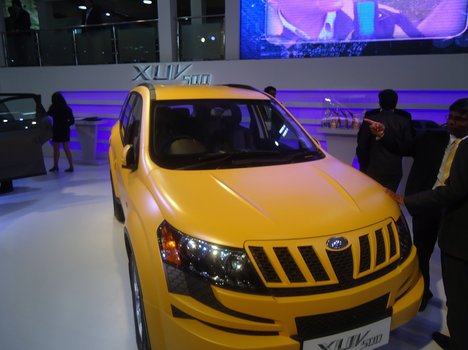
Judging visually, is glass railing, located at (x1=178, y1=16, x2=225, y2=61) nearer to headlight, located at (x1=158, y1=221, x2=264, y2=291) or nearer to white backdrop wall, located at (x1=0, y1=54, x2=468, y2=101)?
white backdrop wall, located at (x1=0, y1=54, x2=468, y2=101)

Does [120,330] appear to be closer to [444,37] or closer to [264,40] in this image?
[264,40]

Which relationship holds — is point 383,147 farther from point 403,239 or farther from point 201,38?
point 201,38

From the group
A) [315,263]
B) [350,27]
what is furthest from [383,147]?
[350,27]

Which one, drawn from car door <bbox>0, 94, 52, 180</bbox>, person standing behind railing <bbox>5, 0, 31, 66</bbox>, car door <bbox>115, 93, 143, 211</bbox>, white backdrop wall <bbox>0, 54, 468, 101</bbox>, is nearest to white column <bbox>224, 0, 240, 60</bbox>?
white backdrop wall <bbox>0, 54, 468, 101</bbox>

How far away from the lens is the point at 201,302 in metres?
1.33

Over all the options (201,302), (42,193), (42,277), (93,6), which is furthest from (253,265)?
(93,6)

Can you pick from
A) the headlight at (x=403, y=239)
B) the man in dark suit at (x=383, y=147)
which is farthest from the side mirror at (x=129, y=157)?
the man in dark suit at (x=383, y=147)

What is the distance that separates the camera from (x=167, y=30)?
273 inches

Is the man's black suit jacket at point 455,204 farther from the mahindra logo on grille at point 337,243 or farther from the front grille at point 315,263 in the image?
the mahindra logo on grille at point 337,243

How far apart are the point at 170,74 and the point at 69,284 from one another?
5.10m

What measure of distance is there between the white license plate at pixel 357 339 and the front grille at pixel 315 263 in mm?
181

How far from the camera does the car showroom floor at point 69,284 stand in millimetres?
2061

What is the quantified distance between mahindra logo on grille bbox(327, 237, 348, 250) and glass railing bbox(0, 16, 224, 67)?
19.6ft

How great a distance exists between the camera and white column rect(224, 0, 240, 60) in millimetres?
6383
